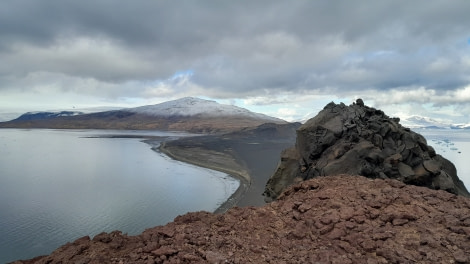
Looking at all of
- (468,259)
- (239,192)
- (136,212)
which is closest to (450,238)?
(468,259)

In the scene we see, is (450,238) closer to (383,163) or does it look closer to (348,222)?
(348,222)

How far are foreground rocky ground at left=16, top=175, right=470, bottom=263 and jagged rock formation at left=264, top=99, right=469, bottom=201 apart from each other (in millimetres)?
5343

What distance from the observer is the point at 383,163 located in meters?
14.9

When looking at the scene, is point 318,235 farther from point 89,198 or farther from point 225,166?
point 225,166

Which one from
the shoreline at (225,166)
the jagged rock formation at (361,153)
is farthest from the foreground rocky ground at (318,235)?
the shoreline at (225,166)

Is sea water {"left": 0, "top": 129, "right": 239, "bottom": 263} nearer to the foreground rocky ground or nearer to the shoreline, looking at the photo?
the shoreline

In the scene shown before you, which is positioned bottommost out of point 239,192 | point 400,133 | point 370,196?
point 239,192

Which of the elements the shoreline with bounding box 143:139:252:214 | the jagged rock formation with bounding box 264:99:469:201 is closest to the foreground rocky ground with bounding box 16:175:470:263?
the jagged rock formation with bounding box 264:99:469:201

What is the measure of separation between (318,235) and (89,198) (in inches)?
921

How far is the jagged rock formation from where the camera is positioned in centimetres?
1458

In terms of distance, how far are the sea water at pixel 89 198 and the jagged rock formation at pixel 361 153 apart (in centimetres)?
915

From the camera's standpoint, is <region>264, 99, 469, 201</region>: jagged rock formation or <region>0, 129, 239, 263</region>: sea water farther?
<region>0, 129, 239, 263</region>: sea water

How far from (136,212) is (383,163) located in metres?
16.3

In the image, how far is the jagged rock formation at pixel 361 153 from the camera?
14.6 m
